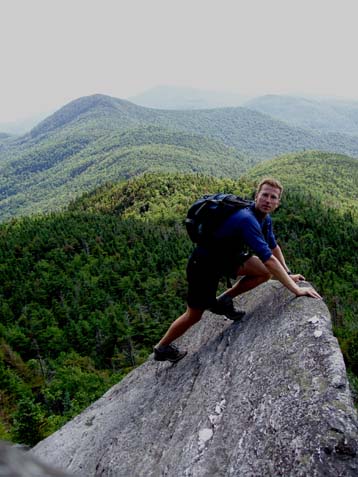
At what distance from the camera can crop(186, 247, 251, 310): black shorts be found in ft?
27.1

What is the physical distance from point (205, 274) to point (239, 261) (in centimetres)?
74

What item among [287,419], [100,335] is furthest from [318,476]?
[100,335]

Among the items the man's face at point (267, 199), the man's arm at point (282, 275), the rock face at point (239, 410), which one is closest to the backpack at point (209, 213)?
the man's face at point (267, 199)

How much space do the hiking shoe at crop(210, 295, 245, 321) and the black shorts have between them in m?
0.25

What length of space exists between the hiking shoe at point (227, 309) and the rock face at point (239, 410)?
207 millimetres

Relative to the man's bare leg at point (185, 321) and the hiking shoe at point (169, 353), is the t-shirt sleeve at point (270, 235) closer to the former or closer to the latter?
the man's bare leg at point (185, 321)

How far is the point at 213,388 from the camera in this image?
310 inches

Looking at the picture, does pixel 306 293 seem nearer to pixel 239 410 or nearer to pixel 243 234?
pixel 243 234

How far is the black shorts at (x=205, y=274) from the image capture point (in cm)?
825

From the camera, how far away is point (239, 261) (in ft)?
27.4

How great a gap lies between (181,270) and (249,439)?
3441 inches

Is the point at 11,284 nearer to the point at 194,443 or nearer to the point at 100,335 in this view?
the point at 100,335

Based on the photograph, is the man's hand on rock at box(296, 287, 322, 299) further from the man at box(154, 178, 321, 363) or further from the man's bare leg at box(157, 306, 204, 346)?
the man's bare leg at box(157, 306, 204, 346)

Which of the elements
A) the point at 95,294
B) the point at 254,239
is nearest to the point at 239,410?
the point at 254,239
